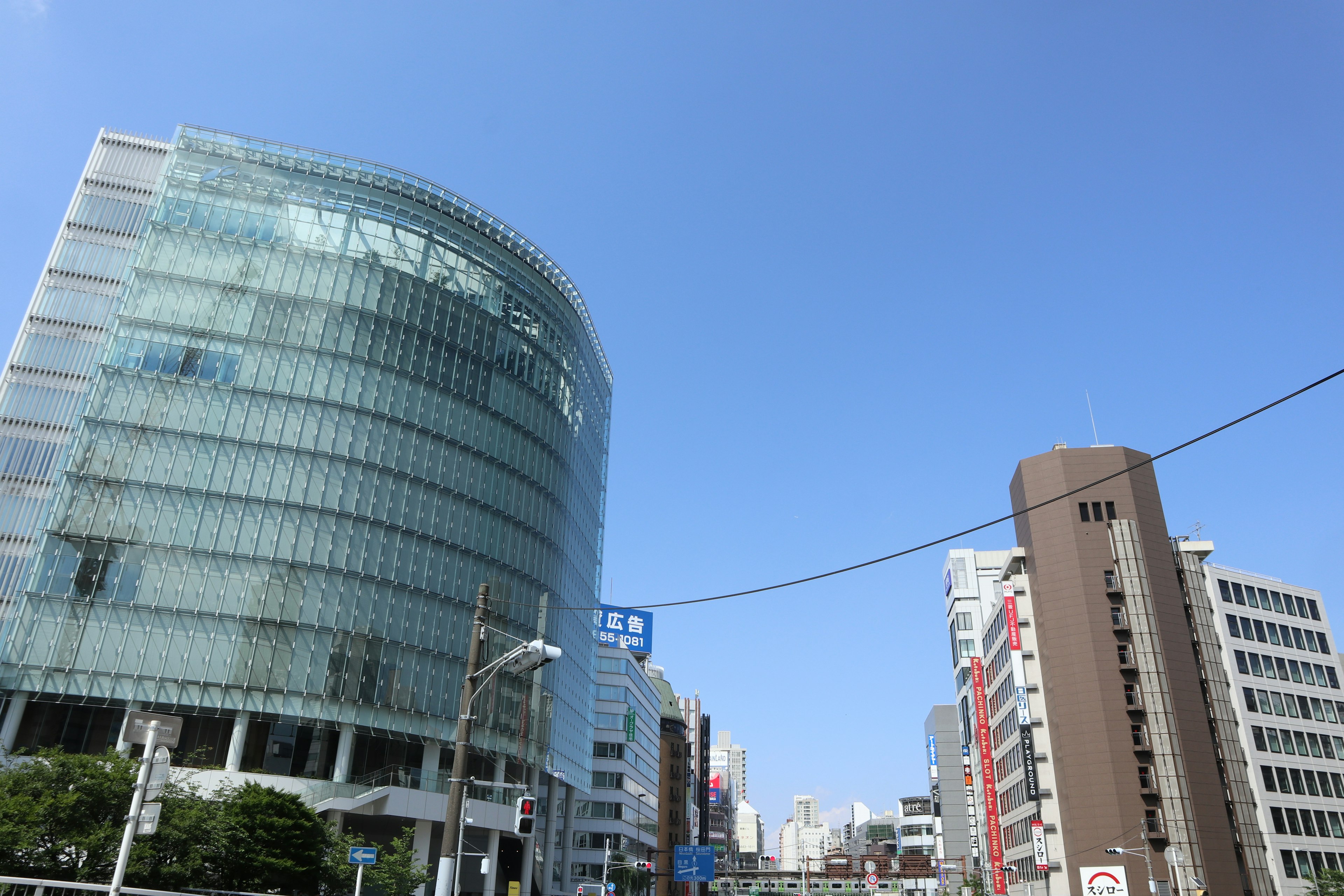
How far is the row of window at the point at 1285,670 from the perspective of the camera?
84312 mm

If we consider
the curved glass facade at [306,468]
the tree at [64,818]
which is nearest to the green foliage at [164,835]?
the tree at [64,818]

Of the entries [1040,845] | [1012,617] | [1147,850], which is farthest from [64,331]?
[1147,850]

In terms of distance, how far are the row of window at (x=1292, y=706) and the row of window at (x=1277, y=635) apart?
498cm

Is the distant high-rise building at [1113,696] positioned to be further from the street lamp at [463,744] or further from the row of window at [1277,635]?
the street lamp at [463,744]

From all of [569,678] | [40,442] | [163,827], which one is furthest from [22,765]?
[569,678]

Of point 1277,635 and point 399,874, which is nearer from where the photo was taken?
point 399,874

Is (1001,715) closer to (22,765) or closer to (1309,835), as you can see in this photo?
(1309,835)

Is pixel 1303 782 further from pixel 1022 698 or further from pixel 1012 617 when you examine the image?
pixel 1012 617

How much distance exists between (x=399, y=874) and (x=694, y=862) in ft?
171

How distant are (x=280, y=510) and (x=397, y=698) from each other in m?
14.3

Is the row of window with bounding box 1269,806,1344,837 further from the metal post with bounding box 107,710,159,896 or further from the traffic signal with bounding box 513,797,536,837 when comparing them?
the metal post with bounding box 107,710,159,896

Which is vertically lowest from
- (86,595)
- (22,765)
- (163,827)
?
(163,827)

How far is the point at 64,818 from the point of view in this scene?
2759 cm

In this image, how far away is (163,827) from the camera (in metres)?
29.3
